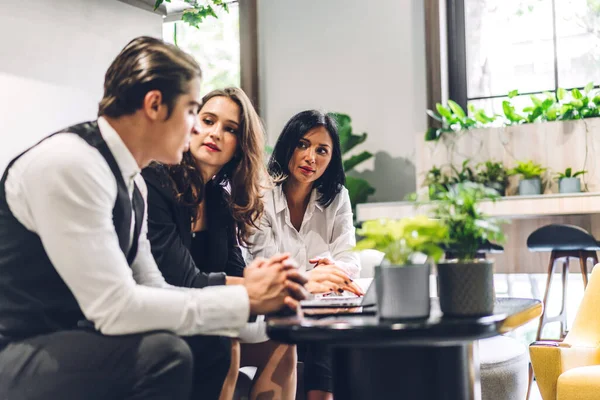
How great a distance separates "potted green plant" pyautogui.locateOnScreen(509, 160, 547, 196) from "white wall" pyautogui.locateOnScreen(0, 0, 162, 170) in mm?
2796

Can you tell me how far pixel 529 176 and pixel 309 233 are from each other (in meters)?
2.60

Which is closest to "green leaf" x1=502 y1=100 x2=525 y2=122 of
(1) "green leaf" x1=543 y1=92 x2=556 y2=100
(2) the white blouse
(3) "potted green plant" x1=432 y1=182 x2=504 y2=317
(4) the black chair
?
(1) "green leaf" x1=543 y1=92 x2=556 y2=100

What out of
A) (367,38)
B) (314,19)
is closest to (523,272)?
(367,38)

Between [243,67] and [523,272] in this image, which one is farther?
[243,67]

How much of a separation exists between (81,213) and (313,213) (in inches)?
69.8

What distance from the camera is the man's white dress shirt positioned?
139 cm

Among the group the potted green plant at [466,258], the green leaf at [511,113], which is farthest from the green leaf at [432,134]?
the potted green plant at [466,258]

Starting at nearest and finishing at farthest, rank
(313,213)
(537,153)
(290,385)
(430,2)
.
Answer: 1. (290,385)
2. (313,213)
3. (537,153)
4. (430,2)

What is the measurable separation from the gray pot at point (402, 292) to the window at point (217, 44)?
17.7 ft

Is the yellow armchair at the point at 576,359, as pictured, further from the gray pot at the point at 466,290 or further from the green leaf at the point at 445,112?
the green leaf at the point at 445,112

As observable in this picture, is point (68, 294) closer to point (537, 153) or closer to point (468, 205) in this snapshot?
point (468, 205)

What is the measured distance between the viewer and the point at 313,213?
311 cm

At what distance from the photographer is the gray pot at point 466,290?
144 centimetres

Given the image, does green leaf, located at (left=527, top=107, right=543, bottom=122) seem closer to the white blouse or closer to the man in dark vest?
the white blouse
